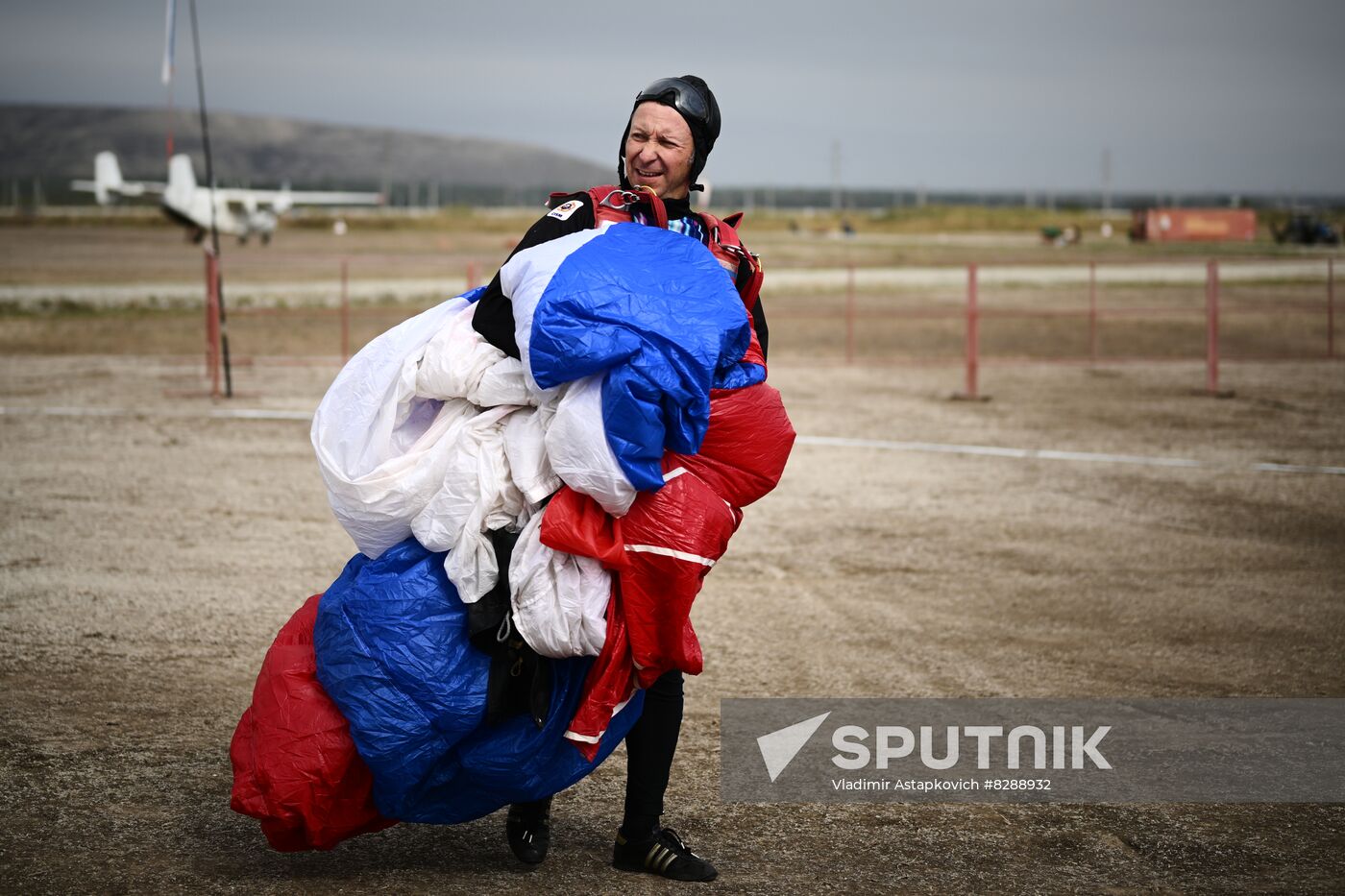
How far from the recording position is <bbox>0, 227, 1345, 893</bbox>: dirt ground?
11.2 ft

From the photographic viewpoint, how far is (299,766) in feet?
9.79

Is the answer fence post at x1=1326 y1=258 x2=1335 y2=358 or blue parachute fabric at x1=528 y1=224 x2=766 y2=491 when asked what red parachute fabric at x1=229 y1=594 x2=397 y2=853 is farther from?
fence post at x1=1326 y1=258 x2=1335 y2=358

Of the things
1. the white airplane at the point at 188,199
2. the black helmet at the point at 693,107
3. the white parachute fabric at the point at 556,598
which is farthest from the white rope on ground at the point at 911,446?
the white airplane at the point at 188,199

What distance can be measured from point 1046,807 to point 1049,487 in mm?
5401

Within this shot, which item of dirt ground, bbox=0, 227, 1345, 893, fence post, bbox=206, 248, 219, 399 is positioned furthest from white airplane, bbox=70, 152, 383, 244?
dirt ground, bbox=0, 227, 1345, 893

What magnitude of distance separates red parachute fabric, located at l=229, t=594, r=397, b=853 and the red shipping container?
58.0m

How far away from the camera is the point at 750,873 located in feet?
11.0

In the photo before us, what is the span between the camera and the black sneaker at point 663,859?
10.8 ft

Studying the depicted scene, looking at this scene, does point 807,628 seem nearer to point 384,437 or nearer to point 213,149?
point 384,437

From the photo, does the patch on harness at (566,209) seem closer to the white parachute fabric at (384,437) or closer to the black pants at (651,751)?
the white parachute fabric at (384,437)

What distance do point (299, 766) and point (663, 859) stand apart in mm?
952

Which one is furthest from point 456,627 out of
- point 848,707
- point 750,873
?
point 848,707

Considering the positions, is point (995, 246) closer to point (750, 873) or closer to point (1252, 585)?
point (1252, 585)

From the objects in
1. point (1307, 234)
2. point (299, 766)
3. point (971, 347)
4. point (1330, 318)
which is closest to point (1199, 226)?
point (1307, 234)
